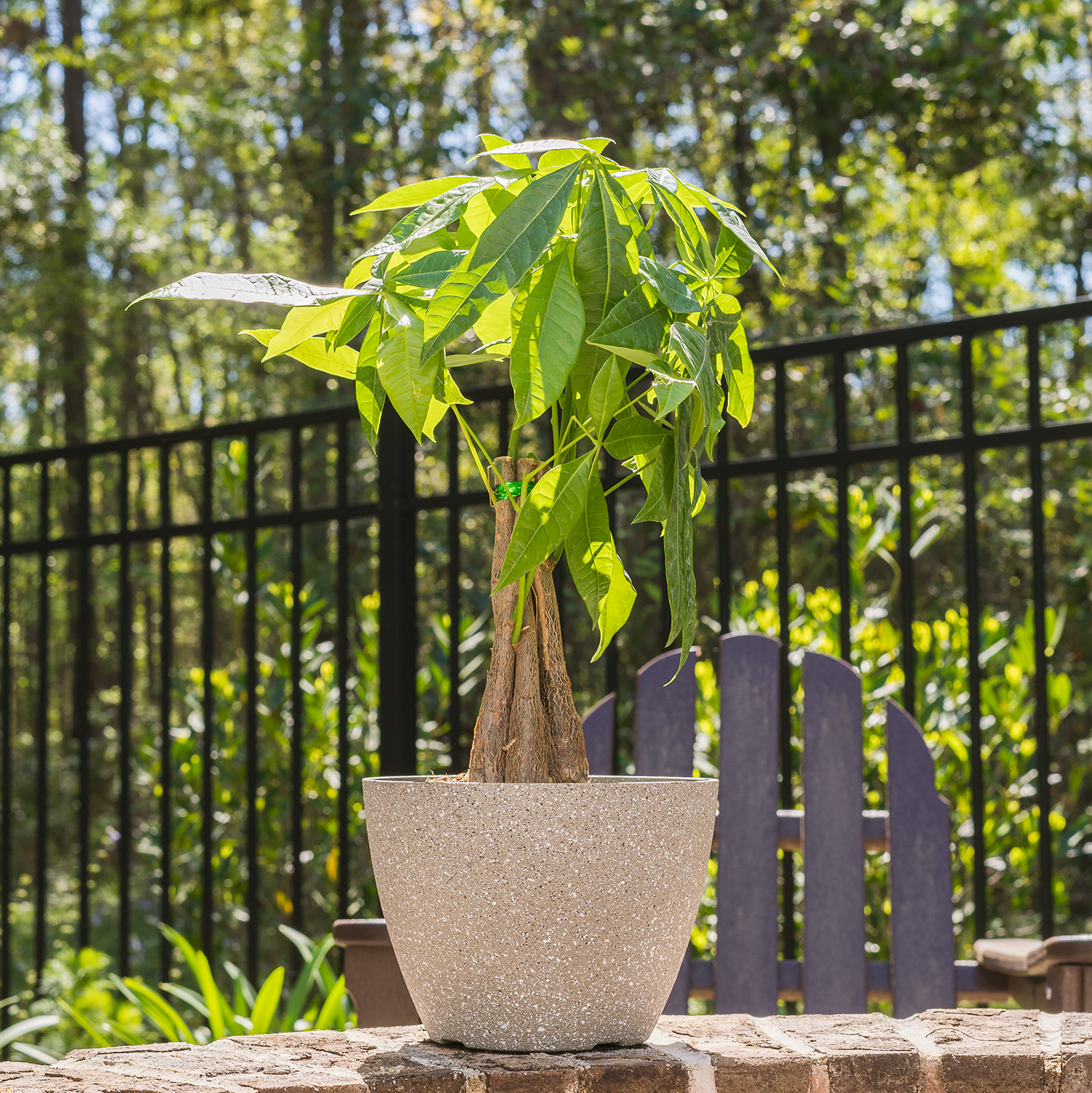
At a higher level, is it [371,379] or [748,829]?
[371,379]

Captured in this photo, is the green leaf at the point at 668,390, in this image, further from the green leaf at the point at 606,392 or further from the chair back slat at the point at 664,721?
the chair back slat at the point at 664,721

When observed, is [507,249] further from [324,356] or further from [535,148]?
[324,356]

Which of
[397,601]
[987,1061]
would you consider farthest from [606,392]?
[397,601]

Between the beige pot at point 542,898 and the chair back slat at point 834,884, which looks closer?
the beige pot at point 542,898

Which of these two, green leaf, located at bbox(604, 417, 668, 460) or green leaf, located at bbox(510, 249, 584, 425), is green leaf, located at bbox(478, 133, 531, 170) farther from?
green leaf, located at bbox(604, 417, 668, 460)

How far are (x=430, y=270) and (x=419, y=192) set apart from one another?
16cm

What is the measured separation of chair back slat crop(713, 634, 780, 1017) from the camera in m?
1.77

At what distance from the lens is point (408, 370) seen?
1.00 metres

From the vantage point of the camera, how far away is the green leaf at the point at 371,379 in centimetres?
112

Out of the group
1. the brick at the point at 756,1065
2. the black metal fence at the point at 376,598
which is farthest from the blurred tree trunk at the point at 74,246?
the brick at the point at 756,1065

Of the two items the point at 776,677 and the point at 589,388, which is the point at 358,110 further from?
the point at 589,388

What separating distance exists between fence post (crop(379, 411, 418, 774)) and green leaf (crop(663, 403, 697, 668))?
130 cm

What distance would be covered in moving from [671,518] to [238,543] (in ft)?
12.2

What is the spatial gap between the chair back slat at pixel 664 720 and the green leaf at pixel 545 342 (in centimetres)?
93
